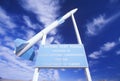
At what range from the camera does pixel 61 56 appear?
10430mm

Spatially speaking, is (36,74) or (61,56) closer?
(61,56)

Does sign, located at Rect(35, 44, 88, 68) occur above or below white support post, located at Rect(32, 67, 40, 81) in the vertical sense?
above

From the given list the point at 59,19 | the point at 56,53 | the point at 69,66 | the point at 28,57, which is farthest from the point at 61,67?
the point at 59,19

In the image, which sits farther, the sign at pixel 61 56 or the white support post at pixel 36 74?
the white support post at pixel 36 74

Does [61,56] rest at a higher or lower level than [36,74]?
higher

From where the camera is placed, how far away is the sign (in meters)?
10.0

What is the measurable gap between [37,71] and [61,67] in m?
2.17

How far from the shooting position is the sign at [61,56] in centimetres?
1005

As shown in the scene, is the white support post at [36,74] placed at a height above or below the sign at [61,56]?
below

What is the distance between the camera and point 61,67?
1000cm

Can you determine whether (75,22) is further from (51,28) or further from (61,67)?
(61,67)

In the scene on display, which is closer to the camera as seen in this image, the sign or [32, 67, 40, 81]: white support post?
the sign

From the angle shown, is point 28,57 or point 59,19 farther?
point 59,19

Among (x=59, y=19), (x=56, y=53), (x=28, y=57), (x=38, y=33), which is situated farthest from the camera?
(x=59, y=19)
